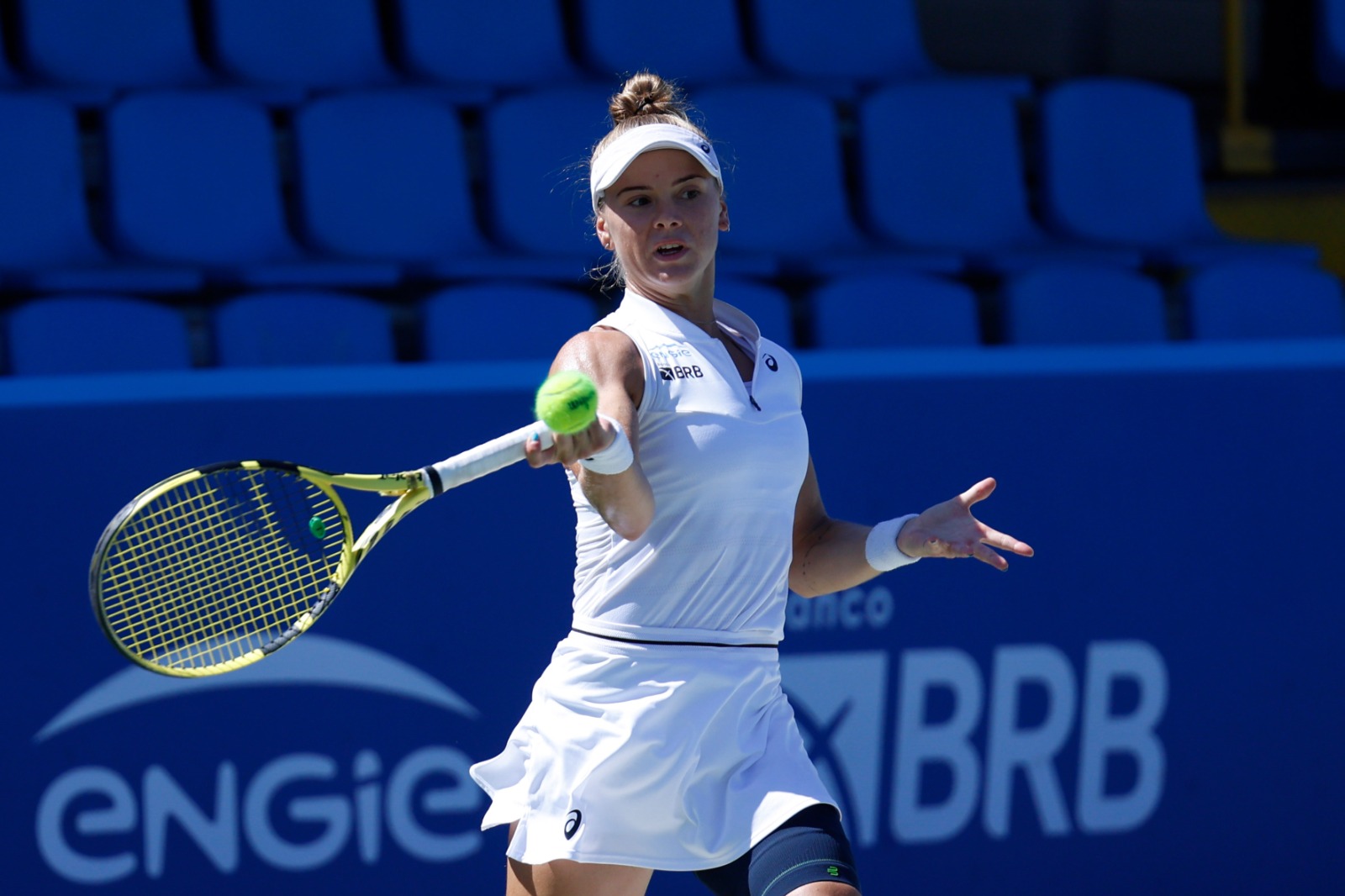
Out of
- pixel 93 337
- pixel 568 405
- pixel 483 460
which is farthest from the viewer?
pixel 93 337

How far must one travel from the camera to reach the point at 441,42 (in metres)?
5.66

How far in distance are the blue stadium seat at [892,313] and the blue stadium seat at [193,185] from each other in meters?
1.27

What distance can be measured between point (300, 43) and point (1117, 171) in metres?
2.90

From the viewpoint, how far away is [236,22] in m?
5.43

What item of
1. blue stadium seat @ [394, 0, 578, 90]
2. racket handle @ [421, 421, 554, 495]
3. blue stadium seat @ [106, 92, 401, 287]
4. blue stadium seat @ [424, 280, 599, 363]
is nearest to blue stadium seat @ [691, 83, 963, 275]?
blue stadium seat @ [394, 0, 578, 90]

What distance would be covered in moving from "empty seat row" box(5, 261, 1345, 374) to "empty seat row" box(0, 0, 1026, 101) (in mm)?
1103

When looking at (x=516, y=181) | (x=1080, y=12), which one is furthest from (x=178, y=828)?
(x=1080, y=12)

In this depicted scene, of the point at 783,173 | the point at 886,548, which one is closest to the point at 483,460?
the point at 886,548

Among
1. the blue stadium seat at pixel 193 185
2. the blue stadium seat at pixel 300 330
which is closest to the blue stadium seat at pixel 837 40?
the blue stadium seat at pixel 193 185

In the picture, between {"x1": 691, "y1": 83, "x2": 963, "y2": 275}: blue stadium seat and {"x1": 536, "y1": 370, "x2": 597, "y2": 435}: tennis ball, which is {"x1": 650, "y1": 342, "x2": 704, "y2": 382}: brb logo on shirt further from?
{"x1": 691, "y1": 83, "x2": 963, "y2": 275}: blue stadium seat

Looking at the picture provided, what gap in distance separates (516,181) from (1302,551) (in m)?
2.59

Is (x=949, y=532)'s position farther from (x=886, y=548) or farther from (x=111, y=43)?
(x=111, y=43)

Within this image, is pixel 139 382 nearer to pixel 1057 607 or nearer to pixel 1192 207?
pixel 1057 607

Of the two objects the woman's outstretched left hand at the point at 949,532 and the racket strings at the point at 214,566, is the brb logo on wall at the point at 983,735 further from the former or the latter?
the woman's outstretched left hand at the point at 949,532
